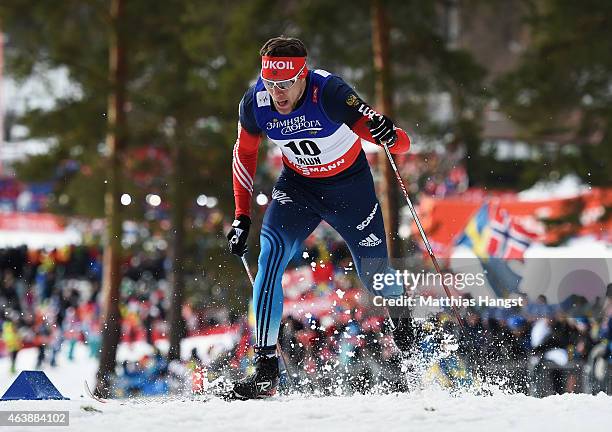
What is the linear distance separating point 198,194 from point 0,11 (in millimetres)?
4195

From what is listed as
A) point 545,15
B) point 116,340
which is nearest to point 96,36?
point 116,340

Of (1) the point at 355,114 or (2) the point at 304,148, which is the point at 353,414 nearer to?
(2) the point at 304,148

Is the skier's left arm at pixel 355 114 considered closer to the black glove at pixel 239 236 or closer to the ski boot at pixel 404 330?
the black glove at pixel 239 236

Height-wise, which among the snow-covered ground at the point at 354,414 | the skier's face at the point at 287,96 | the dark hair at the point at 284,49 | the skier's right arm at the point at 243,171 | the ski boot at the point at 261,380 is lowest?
the snow-covered ground at the point at 354,414

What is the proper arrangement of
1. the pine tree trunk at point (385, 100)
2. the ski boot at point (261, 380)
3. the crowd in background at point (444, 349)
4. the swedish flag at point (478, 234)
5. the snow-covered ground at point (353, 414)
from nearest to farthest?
the snow-covered ground at point (353, 414) < the ski boot at point (261, 380) < the crowd in background at point (444, 349) < the swedish flag at point (478, 234) < the pine tree trunk at point (385, 100)

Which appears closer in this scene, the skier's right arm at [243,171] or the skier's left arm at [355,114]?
the skier's left arm at [355,114]

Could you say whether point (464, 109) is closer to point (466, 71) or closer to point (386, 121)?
point (466, 71)

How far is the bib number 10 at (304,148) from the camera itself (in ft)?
17.7

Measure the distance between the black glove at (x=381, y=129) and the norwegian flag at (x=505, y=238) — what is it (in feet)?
17.3

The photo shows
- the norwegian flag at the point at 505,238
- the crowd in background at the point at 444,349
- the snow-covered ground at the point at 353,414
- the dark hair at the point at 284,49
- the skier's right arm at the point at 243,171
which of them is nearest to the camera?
the snow-covered ground at the point at 353,414

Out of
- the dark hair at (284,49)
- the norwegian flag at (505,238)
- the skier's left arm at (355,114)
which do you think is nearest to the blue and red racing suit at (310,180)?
the skier's left arm at (355,114)

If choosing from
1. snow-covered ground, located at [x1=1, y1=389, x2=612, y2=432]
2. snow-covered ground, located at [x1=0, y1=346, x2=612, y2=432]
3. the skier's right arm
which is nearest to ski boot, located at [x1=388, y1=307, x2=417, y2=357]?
snow-covered ground, located at [x1=0, y1=346, x2=612, y2=432]

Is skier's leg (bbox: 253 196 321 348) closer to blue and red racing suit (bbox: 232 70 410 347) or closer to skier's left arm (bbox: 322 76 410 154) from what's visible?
blue and red racing suit (bbox: 232 70 410 347)

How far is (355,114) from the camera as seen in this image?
5.27 meters
